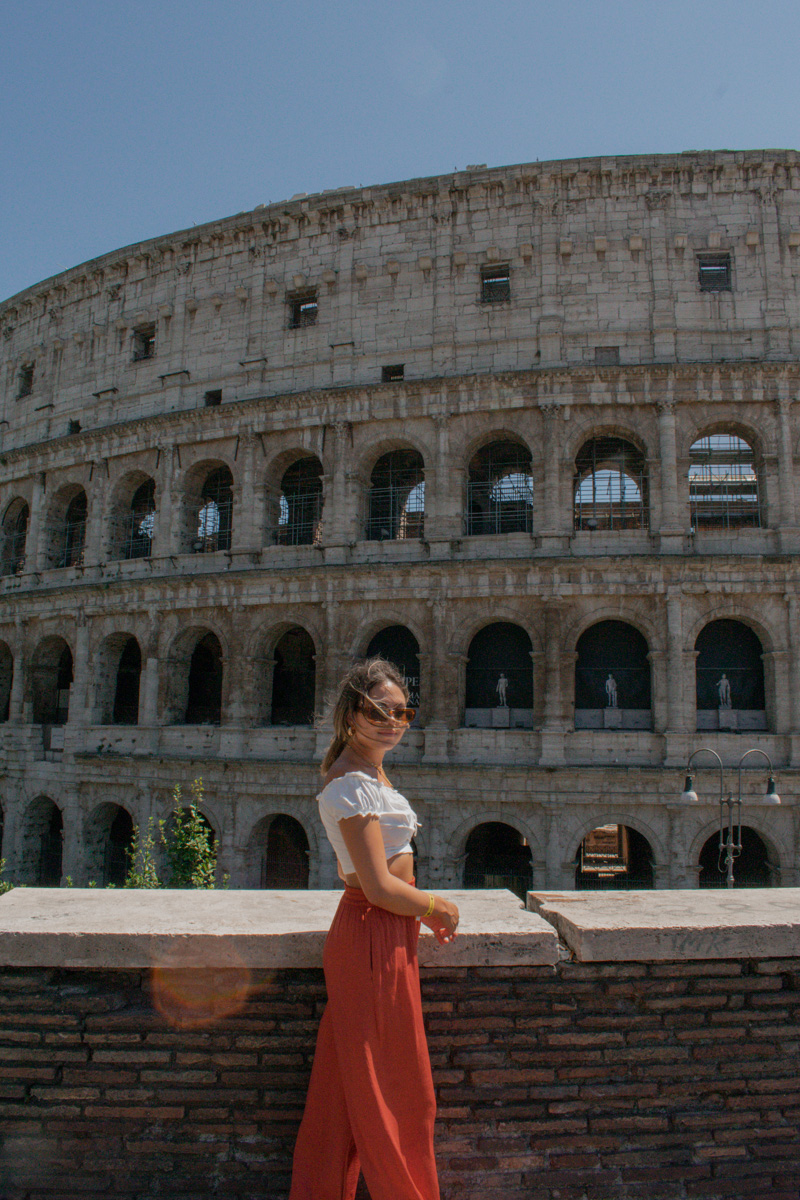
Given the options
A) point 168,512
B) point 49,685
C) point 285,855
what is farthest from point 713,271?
point 49,685

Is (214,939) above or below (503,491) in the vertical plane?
below

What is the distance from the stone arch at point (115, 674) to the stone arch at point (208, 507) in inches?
125

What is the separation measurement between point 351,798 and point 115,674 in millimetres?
19522

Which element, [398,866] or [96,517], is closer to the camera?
[398,866]

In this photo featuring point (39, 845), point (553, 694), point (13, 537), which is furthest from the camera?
point (13, 537)

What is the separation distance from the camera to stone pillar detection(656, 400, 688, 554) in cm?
1616

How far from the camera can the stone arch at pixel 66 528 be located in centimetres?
2242

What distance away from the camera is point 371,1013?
2.71 metres

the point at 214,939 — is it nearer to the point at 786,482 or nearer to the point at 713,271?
the point at 786,482

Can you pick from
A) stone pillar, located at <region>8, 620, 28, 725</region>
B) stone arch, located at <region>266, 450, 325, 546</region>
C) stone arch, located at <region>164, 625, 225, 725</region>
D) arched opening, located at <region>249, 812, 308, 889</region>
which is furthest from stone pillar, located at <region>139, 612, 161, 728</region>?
stone pillar, located at <region>8, 620, 28, 725</region>

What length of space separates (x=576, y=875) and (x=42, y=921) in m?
15.1

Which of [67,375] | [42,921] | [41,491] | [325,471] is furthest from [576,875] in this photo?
[67,375]

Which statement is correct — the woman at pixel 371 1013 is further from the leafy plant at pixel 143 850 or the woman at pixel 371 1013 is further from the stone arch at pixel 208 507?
the stone arch at pixel 208 507

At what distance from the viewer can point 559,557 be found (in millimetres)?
16156
